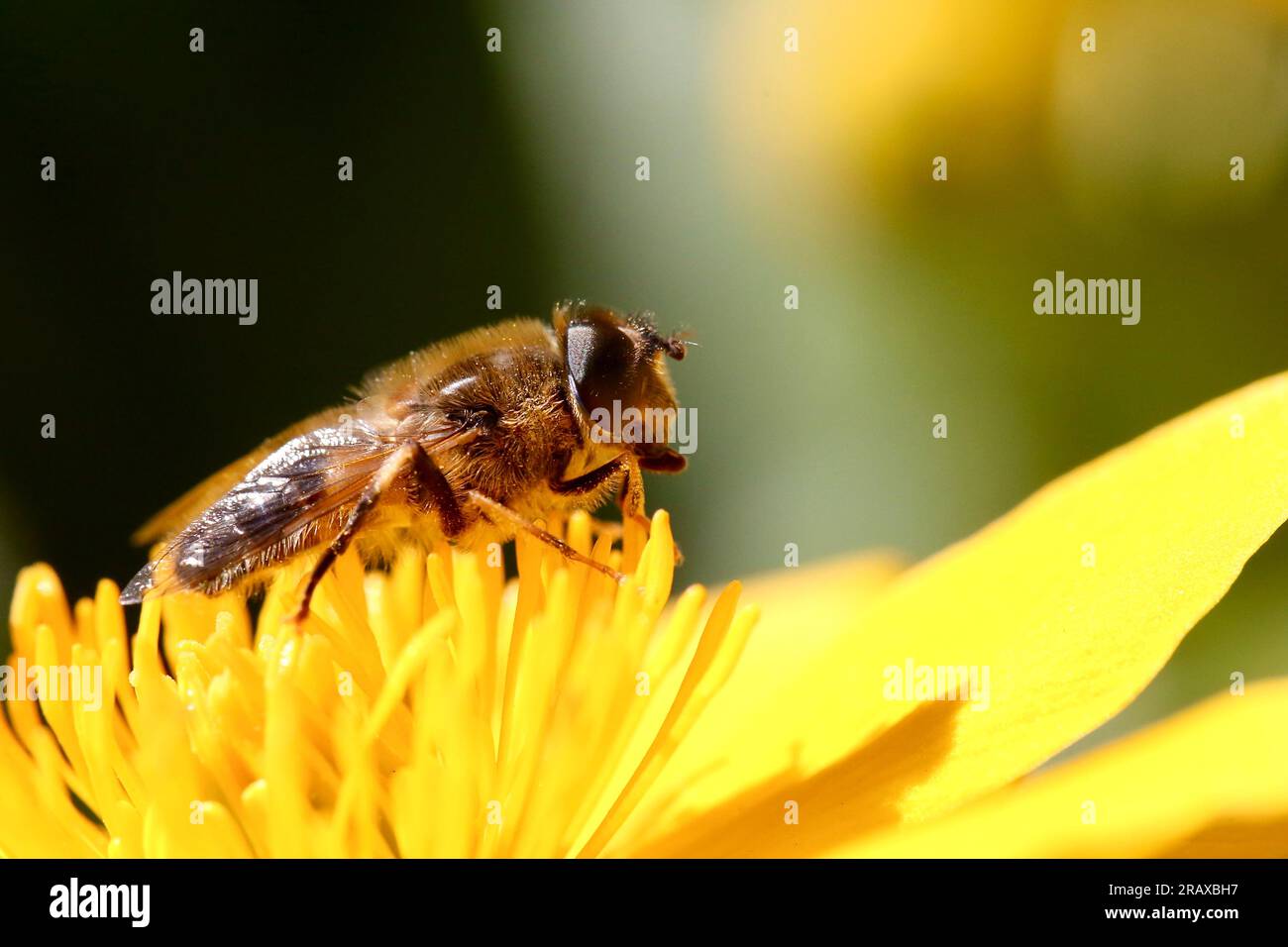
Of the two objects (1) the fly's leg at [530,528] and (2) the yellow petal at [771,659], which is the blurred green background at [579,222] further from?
(1) the fly's leg at [530,528]

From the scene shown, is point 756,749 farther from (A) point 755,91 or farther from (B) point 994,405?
(A) point 755,91

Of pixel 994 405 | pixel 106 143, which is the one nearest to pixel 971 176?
pixel 994 405

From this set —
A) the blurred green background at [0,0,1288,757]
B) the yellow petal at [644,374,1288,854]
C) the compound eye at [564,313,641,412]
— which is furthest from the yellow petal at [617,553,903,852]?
the compound eye at [564,313,641,412]

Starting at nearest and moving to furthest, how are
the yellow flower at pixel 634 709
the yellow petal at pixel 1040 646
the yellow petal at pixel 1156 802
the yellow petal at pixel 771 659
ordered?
the yellow petal at pixel 1156 802 < the yellow flower at pixel 634 709 < the yellow petal at pixel 1040 646 < the yellow petal at pixel 771 659

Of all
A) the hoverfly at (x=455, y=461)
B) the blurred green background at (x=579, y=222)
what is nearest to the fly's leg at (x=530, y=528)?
the hoverfly at (x=455, y=461)

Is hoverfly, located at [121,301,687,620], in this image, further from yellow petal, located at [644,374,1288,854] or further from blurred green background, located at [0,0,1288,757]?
blurred green background, located at [0,0,1288,757]

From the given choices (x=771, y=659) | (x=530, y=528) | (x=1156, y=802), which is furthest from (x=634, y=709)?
(x=771, y=659)

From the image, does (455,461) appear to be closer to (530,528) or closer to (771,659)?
(530,528)
